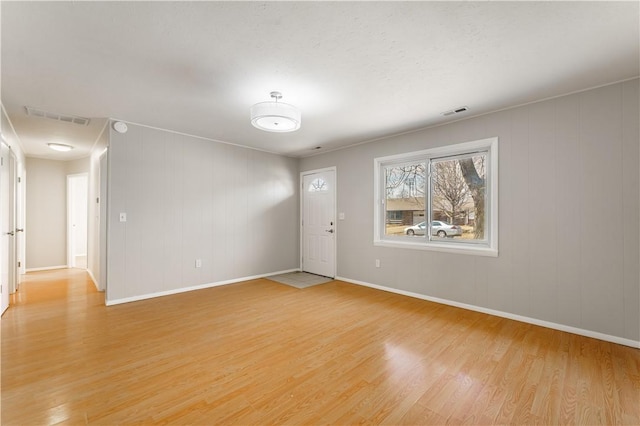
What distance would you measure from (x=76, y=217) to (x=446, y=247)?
791cm

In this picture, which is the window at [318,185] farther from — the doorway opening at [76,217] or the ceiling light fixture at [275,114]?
the doorway opening at [76,217]

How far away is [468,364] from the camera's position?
7.68 feet

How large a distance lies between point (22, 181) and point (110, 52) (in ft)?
17.3

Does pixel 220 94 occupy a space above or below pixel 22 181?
above

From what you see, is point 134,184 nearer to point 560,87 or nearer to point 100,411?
point 100,411

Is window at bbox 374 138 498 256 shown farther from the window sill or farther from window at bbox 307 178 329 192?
window at bbox 307 178 329 192

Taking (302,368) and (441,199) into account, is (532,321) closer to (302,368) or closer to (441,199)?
(441,199)

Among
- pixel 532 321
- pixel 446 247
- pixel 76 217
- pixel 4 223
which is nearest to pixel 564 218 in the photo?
pixel 532 321

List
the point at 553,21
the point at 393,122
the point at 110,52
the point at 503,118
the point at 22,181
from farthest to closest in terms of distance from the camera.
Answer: the point at 22,181, the point at 393,122, the point at 503,118, the point at 110,52, the point at 553,21

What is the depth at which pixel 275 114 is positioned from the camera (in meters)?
2.86

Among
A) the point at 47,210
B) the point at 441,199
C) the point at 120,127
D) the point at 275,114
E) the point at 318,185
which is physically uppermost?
the point at 120,127

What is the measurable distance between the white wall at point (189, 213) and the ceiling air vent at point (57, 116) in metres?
0.52

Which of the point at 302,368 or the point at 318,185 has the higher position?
the point at 318,185

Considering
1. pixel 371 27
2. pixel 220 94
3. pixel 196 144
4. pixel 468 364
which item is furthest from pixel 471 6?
pixel 196 144
